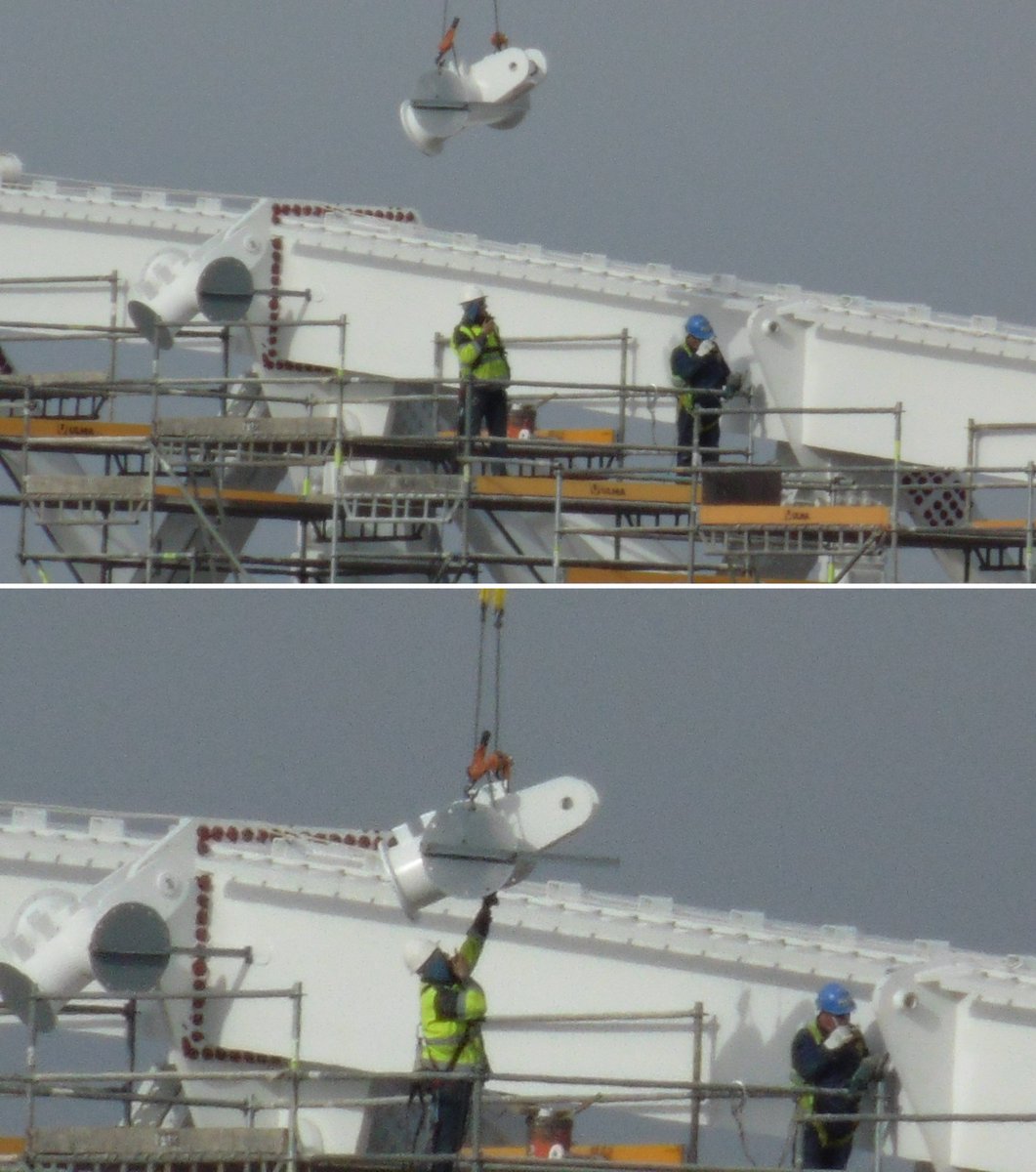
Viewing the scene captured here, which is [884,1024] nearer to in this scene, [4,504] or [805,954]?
[805,954]

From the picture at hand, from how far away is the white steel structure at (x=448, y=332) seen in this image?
46.2 metres

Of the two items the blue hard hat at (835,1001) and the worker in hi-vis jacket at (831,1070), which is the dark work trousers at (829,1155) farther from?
the blue hard hat at (835,1001)

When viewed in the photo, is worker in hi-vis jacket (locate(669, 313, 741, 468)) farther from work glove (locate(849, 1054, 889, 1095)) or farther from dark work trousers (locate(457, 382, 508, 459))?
work glove (locate(849, 1054, 889, 1095))

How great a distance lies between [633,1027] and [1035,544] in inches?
446

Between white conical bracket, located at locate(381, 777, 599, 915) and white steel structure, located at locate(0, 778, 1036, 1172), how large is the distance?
2 centimetres

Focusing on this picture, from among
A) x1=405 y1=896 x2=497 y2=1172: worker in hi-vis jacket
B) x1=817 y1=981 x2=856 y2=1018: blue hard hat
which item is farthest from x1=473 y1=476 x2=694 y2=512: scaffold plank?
x1=405 y1=896 x2=497 y2=1172: worker in hi-vis jacket

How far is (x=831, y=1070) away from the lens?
35.5m

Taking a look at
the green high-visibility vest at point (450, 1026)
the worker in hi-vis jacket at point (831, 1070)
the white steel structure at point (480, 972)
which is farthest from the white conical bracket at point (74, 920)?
the worker in hi-vis jacket at point (831, 1070)

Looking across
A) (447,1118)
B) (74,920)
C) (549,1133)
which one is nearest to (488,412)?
(74,920)

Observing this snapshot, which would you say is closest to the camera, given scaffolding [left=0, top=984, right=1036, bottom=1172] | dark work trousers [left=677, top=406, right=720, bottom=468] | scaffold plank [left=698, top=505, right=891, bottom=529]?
scaffolding [left=0, top=984, right=1036, bottom=1172]

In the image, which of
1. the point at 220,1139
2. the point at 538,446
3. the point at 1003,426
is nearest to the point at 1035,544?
the point at 1003,426

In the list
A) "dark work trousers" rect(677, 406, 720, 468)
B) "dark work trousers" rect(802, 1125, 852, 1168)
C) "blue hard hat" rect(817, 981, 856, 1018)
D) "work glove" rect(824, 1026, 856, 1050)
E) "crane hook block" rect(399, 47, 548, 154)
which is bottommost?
"dark work trousers" rect(802, 1125, 852, 1168)

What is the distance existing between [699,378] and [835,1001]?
12322 mm

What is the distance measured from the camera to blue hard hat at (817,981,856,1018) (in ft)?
117
